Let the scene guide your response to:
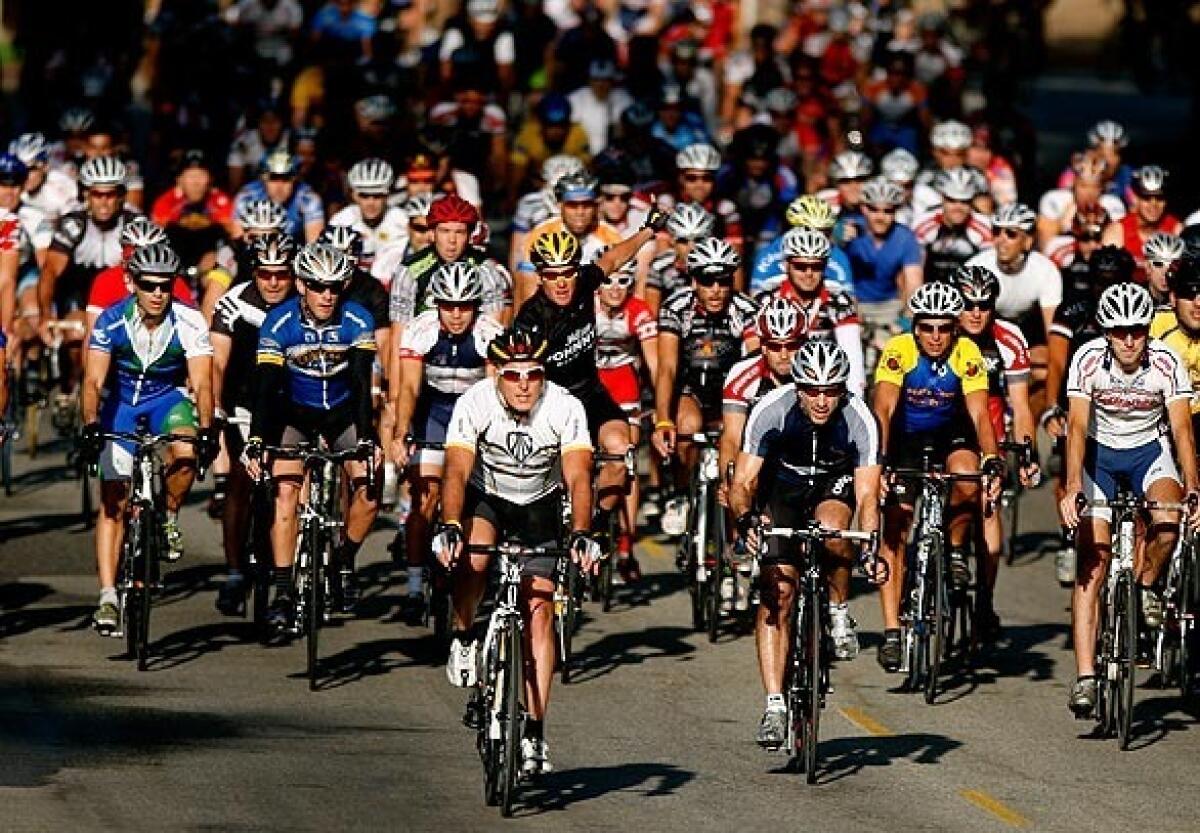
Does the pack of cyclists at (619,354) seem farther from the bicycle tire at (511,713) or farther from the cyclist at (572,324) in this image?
the bicycle tire at (511,713)

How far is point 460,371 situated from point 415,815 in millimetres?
4328

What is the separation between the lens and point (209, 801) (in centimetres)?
1457

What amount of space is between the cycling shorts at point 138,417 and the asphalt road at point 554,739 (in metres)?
1.03

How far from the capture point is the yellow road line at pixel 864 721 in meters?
16.9

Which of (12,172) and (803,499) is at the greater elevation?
(12,172)

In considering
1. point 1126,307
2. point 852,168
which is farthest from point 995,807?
point 852,168

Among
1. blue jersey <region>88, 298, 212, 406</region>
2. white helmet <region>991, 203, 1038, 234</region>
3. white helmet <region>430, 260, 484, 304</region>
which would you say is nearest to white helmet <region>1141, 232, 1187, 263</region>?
white helmet <region>991, 203, 1038, 234</region>

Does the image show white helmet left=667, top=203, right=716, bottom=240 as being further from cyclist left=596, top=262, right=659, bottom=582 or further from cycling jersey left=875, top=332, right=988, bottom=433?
cycling jersey left=875, top=332, right=988, bottom=433

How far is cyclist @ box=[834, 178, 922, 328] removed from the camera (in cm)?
2338

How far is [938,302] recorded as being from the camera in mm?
17641

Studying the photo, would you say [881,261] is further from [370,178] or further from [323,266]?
[323,266]

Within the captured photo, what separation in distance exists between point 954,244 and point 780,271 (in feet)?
9.43

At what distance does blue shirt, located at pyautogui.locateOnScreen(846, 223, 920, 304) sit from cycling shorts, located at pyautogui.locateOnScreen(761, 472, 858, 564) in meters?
7.39

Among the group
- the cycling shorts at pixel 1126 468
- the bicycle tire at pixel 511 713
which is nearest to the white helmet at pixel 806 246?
the cycling shorts at pixel 1126 468
